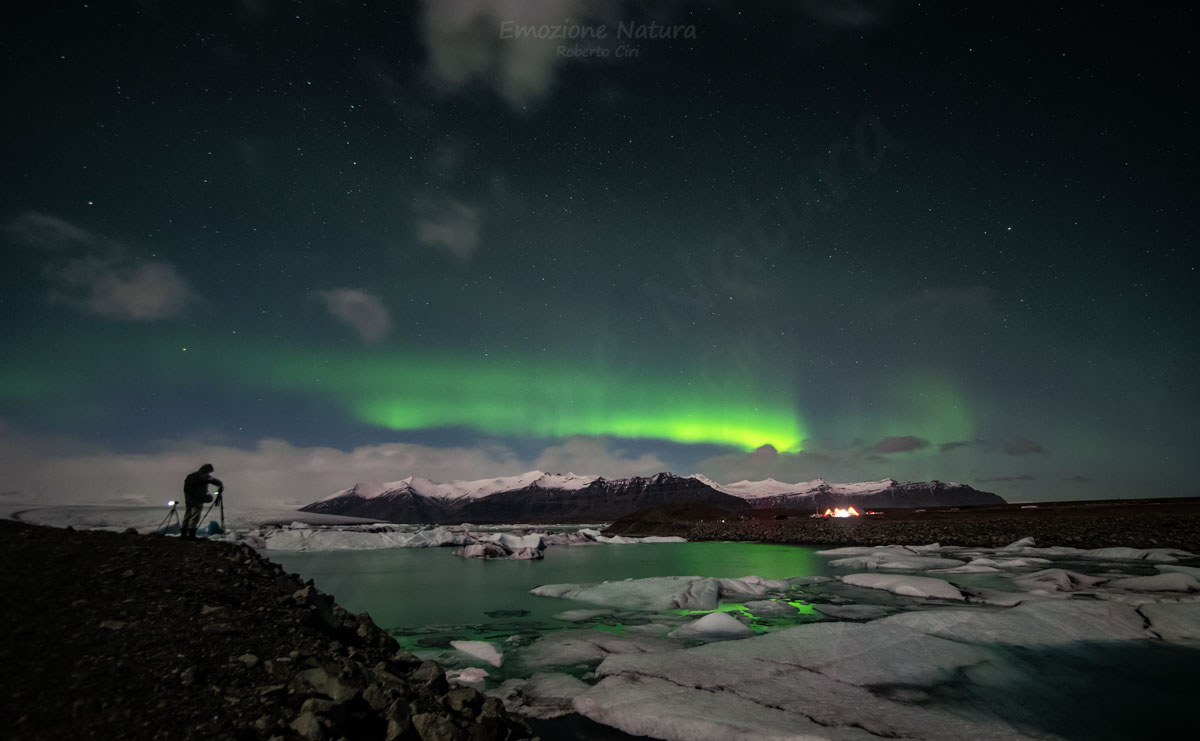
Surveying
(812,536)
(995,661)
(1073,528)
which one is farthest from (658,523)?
(995,661)

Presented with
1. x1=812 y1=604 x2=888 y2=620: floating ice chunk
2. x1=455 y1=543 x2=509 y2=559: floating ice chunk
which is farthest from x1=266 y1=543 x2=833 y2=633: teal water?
x1=812 y1=604 x2=888 y2=620: floating ice chunk

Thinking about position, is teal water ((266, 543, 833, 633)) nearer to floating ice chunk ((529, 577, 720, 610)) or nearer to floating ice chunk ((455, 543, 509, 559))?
floating ice chunk ((529, 577, 720, 610))

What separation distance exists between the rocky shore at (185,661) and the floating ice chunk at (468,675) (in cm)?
254

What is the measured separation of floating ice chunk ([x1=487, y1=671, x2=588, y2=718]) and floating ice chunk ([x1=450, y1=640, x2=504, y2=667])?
162cm

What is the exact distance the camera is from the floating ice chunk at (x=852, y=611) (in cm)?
1509

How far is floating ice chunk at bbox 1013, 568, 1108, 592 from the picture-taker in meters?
18.2

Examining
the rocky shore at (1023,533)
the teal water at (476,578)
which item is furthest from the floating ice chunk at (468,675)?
the rocky shore at (1023,533)

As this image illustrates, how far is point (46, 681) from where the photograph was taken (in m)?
4.58

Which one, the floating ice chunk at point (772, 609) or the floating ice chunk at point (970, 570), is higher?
the floating ice chunk at point (772, 609)

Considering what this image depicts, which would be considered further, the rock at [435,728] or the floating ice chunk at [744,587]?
the floating ice chunk at [744,587]

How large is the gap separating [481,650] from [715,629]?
5.72 metres

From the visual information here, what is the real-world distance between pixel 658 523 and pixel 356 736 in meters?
95.9

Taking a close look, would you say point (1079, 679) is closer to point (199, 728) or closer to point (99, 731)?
point (199, 728)

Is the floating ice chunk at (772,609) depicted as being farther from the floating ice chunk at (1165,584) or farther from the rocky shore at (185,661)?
the rocky shore at (185,661)
